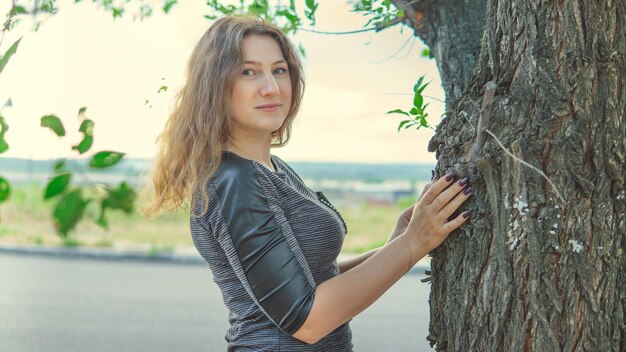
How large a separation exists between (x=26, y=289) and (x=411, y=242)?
319 inches

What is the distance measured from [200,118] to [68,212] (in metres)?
1.25

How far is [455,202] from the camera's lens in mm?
1961

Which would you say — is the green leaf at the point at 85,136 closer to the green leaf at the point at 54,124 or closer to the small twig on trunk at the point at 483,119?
the green leaf at the point at 54,124

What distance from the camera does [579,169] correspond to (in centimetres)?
189

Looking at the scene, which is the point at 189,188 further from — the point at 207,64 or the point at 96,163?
the point at 96,163

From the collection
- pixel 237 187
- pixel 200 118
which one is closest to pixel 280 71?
pixel 200 118

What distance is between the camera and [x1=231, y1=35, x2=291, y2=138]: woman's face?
2.20m

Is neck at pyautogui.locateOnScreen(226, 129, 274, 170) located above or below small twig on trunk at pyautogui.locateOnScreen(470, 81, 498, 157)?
below

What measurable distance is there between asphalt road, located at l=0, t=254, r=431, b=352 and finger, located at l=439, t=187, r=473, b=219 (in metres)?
5.01

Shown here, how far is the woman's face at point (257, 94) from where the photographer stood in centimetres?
220

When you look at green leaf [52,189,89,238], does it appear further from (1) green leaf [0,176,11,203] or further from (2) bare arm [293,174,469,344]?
(2) bare arm [293,174,469,344]

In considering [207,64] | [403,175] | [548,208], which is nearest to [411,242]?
[548,208]

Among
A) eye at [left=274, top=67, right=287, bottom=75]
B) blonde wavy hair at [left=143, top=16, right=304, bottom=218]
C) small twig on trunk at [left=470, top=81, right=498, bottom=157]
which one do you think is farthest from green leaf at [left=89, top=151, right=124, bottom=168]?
eye at [left=274, top=67, right=287, bottom=75]

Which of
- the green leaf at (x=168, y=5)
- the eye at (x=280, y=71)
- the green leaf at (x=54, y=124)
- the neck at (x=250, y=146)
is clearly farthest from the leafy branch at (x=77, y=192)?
the green leaf at (x=168, y=5)
